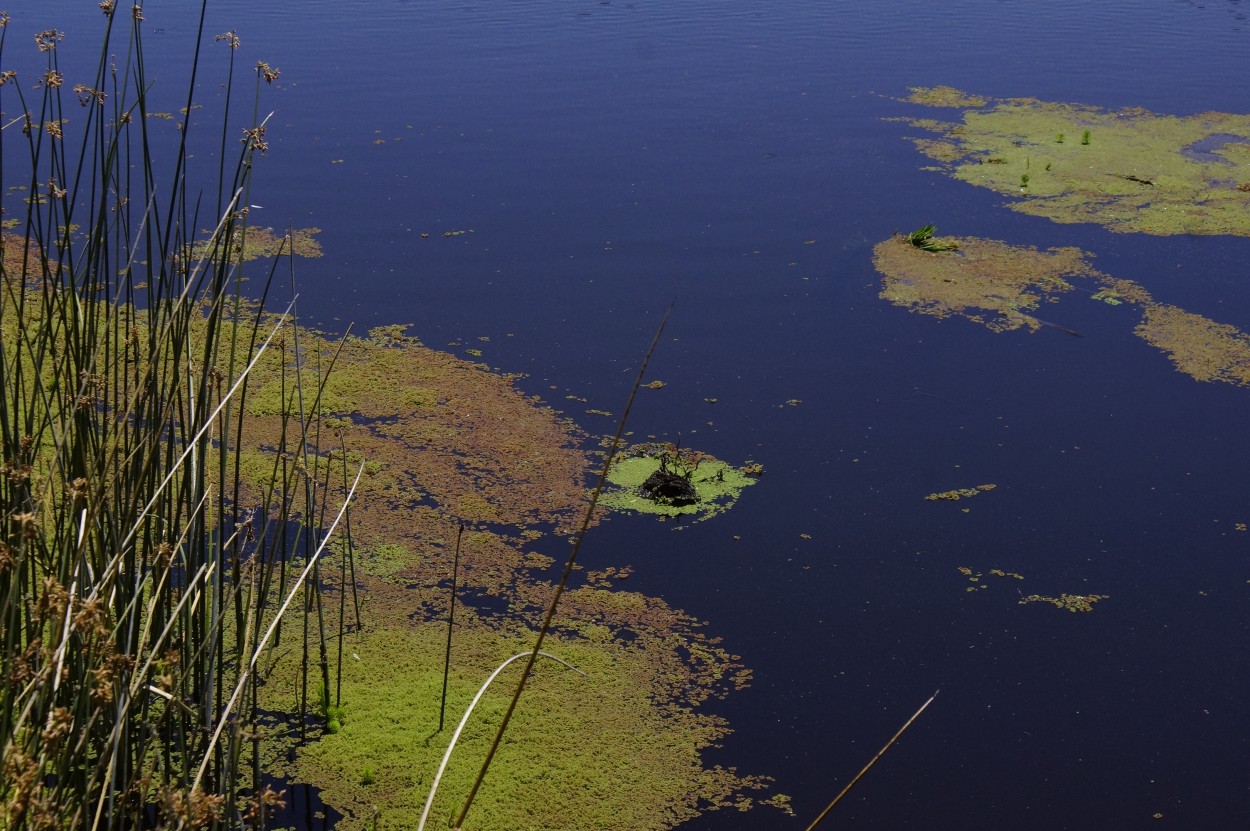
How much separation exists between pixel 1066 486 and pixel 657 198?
3229mm

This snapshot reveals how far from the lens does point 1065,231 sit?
20.3 feet

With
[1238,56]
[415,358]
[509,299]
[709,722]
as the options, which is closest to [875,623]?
[709,722]

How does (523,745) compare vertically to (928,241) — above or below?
below

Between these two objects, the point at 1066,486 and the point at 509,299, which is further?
the point at 509,299

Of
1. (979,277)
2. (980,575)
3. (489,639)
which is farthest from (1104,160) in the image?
(489,639)

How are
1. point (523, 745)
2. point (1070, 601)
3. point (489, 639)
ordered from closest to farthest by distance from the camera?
Answer: point (523, 745) → point (489, 639) → point (1070, 601)

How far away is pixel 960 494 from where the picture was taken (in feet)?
12.8

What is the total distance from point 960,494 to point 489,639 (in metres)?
1.59

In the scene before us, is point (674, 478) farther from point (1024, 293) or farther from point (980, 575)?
point (1024, 293)

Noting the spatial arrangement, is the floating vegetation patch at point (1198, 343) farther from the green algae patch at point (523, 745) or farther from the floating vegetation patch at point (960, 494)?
the green algae patch at point (523, 745)

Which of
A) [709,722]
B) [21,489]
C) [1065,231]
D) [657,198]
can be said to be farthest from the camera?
[657,198]

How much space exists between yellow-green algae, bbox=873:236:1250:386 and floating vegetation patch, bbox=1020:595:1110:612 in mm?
1666

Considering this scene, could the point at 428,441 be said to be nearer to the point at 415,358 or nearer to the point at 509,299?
the point at 415,358

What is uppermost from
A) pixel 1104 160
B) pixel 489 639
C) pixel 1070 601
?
pixel 1104 160
